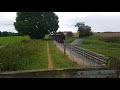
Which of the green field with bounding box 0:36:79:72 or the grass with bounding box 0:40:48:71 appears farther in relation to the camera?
the green field with bounding box 0:36:79:72

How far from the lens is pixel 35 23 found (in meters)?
62.8

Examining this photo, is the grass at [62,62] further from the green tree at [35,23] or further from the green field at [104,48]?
the green tree at [35,23]

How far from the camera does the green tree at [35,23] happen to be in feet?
201

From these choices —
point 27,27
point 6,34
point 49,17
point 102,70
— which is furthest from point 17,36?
point 102,70

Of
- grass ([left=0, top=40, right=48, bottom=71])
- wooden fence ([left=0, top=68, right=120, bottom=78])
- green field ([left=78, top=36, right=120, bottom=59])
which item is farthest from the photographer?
green field ([left=78, top=36, right=120, bottom=59])

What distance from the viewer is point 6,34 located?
7319cm

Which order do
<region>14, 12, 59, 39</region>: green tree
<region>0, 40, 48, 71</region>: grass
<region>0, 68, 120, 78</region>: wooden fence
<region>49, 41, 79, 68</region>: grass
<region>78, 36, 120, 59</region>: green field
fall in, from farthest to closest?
1. <region>14, 12, 59, 39</region>: green tree
2. <region>78, 36, 120, 59</region>: green field
3. <region>49, 41, 79, 68</region>: grass
4. <region>0, 40, 48, 71</region>: grass
5. <region>0, 68, 120, 78</region>: wooden fence

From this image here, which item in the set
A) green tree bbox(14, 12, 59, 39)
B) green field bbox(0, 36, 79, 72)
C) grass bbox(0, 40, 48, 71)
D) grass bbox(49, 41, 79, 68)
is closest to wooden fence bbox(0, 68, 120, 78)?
green field bbox(0, 36, 79, 72)

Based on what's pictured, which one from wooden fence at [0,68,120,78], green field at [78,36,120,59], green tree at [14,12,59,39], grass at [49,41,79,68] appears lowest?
green field at [78,36,120,59]

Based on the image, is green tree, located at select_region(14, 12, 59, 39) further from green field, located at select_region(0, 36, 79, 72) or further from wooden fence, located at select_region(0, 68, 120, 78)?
wooden fence, located at select_region(0, 68, 120, 78)

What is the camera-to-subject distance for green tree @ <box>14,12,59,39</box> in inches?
2412

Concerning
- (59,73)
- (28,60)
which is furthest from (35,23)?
(59,73)

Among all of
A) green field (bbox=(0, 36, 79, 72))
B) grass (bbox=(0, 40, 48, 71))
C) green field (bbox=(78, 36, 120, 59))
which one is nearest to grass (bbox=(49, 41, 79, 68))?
green field (bbox=(0, 36, 79, 72))

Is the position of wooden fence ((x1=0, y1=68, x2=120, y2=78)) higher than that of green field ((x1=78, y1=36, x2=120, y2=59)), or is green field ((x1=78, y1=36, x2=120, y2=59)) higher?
wooden fence ((x1=0, y1=68, x2=120, y2=78))
